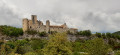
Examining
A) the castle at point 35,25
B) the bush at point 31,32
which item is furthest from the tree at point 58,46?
the castle at point 35,25

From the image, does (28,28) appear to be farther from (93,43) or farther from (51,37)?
(51,37)

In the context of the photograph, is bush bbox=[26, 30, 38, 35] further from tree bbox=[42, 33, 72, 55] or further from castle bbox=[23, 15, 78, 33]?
tree bbox=[42, 33, 72, 55]

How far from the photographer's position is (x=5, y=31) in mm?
81625

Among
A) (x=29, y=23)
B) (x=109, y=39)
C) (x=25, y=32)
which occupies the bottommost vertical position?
(x=109, y=39)

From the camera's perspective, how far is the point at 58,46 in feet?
61.8

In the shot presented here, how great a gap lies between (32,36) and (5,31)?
15602 millimetres

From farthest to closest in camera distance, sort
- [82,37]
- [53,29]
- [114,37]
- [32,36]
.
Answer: [114,37], [82,37], [53,29], [32,36]

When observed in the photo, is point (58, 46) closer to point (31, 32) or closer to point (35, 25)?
point (31, 32)

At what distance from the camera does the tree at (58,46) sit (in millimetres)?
18594

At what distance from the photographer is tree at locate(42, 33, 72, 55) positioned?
1859 cm

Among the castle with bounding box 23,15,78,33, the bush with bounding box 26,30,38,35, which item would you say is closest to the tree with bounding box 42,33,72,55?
the bush with bounding box 26,30,38,35

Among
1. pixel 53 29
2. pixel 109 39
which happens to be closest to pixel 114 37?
pixel 109 39

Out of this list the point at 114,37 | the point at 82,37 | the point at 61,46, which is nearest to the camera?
the point at 61,46

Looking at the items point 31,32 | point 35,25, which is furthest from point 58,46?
point 35,25
